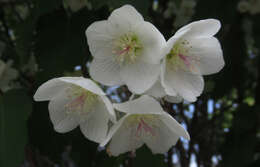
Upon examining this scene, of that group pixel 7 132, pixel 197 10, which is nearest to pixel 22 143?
pixel 7 132

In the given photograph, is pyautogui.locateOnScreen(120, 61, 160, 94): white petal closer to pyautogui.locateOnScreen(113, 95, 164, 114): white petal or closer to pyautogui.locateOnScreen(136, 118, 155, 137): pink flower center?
pyautogui.locateOnScreen(113, 95, 164, 114): white petal

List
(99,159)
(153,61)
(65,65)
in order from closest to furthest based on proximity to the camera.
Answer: (153,61) < (65,65) < (99,159)

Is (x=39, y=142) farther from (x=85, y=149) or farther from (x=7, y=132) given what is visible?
(x=7, y=132)

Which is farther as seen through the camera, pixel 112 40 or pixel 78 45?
pixel 78 45

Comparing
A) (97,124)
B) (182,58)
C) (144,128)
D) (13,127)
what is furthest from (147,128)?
(13,127)

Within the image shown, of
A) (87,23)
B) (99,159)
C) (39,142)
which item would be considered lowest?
(99,159)

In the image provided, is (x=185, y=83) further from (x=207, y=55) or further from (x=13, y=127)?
(x=13, y=127)

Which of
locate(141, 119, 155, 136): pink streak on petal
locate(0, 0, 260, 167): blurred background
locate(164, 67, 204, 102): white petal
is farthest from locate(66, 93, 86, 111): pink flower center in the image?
locate(164, 67, 204, 102): white petal

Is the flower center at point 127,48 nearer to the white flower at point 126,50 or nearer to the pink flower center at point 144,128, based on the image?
the white flower at point 126,50
